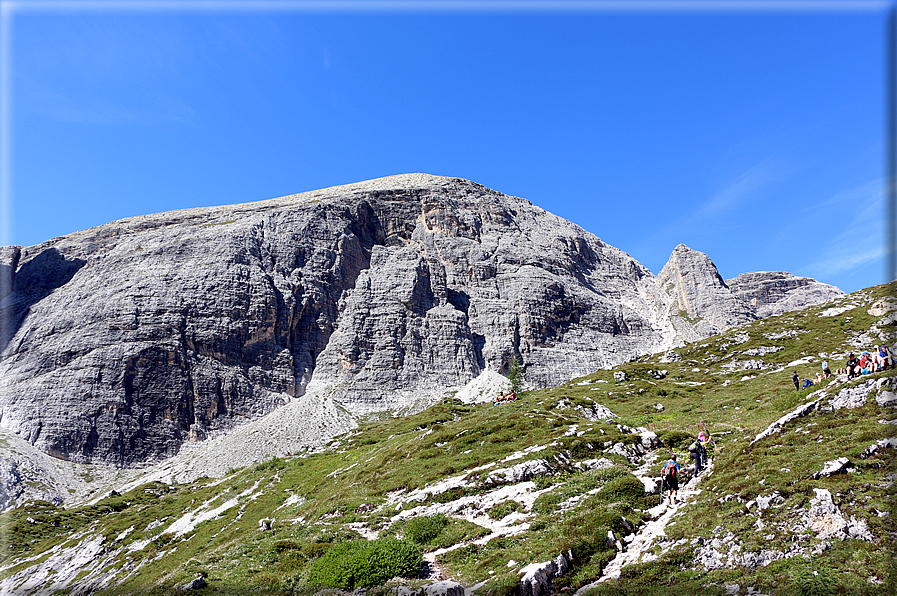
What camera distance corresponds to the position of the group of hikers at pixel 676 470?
75.5 ft

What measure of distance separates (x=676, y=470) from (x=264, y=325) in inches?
6179

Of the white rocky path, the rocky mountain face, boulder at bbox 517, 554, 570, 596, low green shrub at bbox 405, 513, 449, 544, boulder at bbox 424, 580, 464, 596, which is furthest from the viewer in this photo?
the rocky mountain face

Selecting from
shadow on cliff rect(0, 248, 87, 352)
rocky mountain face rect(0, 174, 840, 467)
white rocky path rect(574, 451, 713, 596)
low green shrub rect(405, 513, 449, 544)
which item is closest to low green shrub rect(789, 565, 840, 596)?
white rocky path rect(574, 451, 713, 596)

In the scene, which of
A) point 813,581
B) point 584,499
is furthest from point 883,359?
point 813,581

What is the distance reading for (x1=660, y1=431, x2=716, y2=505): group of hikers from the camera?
906 inches

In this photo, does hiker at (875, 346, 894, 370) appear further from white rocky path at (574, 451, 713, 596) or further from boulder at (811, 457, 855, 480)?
boulder at (811, 457, 855, 480)

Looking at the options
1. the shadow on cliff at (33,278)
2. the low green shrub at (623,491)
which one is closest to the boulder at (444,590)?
the low green shrub at (623,491)

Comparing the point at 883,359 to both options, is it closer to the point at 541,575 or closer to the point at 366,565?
the point at 541,575

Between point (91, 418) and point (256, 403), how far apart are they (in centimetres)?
4347

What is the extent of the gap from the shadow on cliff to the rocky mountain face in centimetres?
56

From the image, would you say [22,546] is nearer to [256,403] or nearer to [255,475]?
[255,475]

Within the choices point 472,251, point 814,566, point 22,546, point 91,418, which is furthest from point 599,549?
point 472,251

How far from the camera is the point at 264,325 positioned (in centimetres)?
16138

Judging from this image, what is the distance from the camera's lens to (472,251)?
19688 cm
